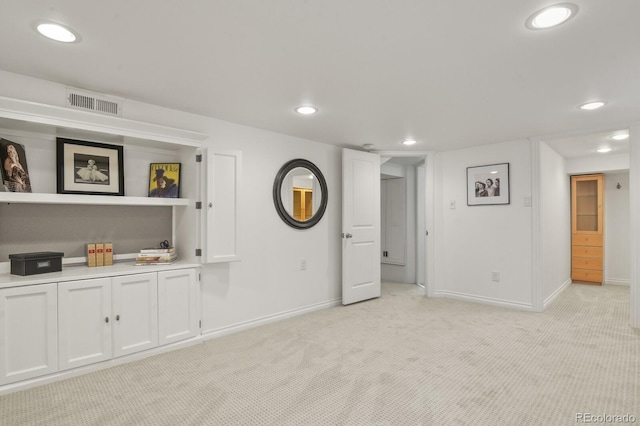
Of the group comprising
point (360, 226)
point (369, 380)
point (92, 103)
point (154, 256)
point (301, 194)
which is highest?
point (92, 103)

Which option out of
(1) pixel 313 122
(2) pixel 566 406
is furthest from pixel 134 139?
(2) pixel 566 406

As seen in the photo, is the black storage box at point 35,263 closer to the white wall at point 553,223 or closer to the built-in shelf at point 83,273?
the built-in shelf at point 83,273

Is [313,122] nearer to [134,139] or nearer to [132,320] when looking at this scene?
[134,139]

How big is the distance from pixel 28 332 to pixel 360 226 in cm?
356

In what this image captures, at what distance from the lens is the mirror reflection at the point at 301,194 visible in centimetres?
414

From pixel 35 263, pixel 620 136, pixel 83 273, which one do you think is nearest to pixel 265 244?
pixel 83 273

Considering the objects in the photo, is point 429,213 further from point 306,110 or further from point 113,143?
point 113,143

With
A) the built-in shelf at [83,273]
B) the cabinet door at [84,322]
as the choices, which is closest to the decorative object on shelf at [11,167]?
the built-in shelf at [83,273]

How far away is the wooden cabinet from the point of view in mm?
5941

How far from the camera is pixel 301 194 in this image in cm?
432

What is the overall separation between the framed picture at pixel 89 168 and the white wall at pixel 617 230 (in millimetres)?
7348

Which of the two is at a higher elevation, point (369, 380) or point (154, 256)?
point (154, 256)

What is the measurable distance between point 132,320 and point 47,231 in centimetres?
94

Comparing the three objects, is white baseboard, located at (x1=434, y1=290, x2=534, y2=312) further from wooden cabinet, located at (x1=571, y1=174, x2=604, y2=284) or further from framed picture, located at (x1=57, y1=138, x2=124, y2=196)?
framed picture, located at (x1=57, y1=138, x2=124, y2=196)
